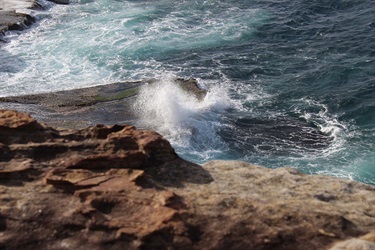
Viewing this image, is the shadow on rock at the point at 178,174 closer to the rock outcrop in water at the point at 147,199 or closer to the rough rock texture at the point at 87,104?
the rock outcrop in water at the point at 147,199

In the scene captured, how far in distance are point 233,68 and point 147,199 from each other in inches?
807

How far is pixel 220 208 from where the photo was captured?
6914mm

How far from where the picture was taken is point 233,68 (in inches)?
1049

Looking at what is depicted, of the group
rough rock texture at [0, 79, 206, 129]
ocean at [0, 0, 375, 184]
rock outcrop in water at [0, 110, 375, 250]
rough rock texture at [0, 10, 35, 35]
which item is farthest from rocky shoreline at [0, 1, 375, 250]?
rough rock texture at [0, 10, 35, 35]

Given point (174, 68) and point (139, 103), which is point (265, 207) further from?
point (174, 68)

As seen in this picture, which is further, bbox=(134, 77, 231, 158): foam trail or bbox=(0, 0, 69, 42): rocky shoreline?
bbox=(0, 0, 69, 42): rocky shoreline

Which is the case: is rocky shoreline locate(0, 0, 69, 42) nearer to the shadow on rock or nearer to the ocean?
the ocean

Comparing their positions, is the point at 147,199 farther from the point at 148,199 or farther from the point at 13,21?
the point at 13,21

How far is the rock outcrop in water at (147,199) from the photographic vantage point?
21.2 ft

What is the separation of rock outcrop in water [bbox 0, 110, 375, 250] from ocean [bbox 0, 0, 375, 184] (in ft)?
30.8

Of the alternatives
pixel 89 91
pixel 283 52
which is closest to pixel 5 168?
pixel 89 91

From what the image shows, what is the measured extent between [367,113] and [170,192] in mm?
16463

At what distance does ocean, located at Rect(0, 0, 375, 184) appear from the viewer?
62.1 feet

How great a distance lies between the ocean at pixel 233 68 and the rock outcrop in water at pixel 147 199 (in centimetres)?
939
